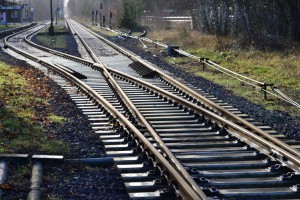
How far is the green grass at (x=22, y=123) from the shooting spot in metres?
7.66

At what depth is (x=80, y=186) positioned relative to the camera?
608 cm

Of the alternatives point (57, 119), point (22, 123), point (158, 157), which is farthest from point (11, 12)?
point (158, 157)

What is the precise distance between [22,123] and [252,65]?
11024 mm

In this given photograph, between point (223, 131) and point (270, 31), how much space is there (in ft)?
75.6

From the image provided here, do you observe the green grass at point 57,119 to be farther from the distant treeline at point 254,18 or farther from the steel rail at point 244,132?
the distant treeline at point 254,18

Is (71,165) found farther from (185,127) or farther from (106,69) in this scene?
(106,69)

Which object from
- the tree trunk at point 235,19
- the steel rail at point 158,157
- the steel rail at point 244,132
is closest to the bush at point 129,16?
the tree trunk at point 235,19

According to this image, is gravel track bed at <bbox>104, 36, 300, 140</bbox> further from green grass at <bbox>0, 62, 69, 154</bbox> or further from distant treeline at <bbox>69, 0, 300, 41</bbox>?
distant treeline at <bbox>69, 0, 300, 41</bbox>

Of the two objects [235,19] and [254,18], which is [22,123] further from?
[254,18]

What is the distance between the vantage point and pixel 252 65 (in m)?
18.3

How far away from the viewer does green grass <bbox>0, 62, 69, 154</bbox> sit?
25.1 feet

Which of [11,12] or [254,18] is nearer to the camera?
[254,18]

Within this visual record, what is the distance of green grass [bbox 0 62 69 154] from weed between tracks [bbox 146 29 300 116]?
5.09 metres

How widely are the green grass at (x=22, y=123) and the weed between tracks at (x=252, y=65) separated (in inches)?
200
